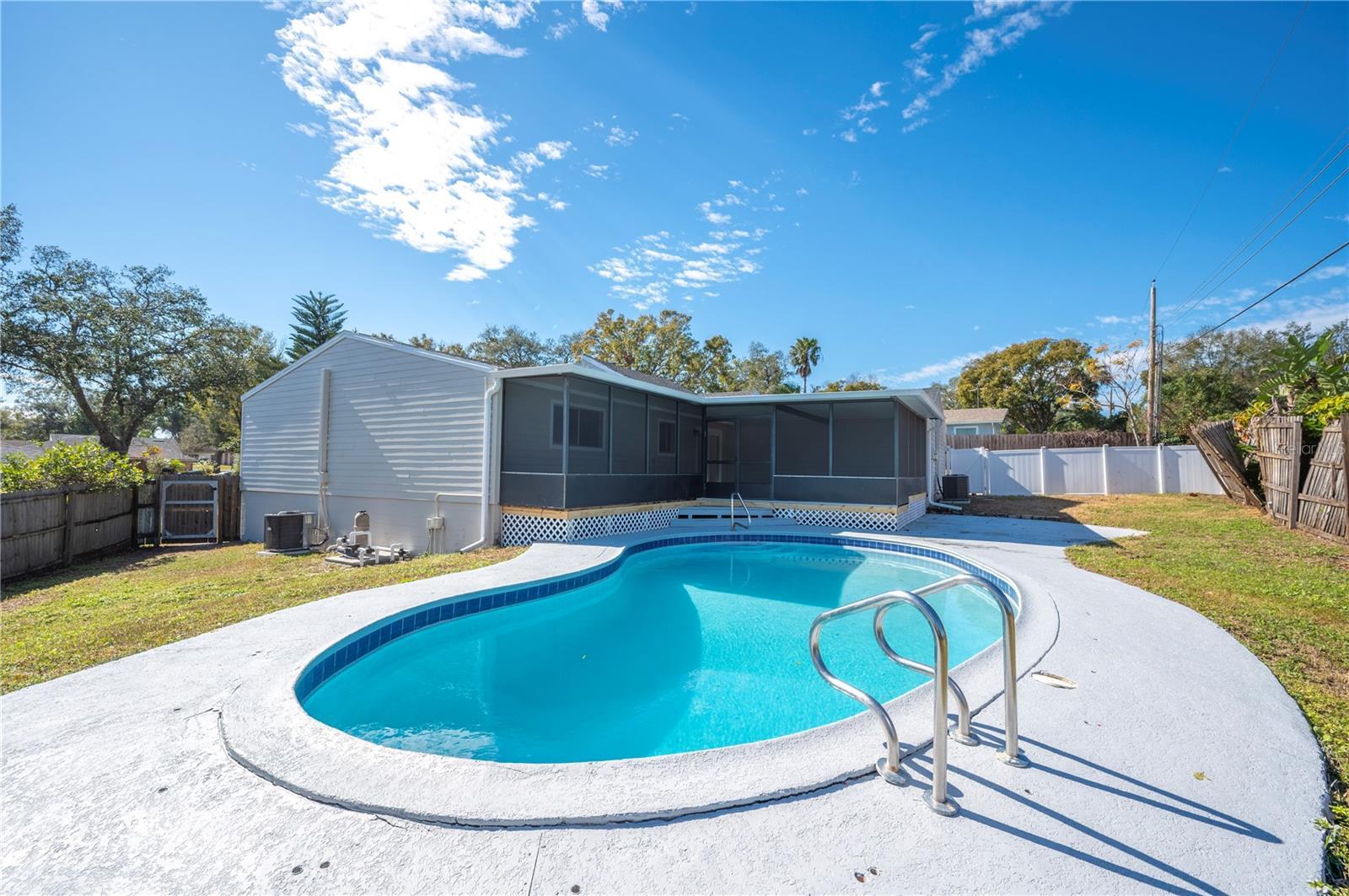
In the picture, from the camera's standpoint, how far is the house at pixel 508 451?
33.0ft

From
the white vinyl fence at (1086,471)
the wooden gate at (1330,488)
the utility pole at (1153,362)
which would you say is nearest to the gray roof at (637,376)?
the wooden gate at (1330,488)

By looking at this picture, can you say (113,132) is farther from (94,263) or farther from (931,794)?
(94,263)

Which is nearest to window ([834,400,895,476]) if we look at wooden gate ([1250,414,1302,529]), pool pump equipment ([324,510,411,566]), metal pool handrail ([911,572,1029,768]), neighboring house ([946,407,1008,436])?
wooden gate ([1250,414,1302,529])

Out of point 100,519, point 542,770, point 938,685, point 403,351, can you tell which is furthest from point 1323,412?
point 100,519

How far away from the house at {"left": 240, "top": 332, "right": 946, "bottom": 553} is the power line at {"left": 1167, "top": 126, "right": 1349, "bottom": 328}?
24.1 ft

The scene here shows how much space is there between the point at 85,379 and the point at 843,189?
98.4 feet

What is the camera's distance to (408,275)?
61.9ft

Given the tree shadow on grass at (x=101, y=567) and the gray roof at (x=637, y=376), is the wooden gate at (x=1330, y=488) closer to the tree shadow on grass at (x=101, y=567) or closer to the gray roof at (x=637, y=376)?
the gray roof at (x=637, y=376)

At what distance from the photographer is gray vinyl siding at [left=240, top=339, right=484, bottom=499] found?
33.9 ft

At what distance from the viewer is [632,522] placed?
11242 millimetres

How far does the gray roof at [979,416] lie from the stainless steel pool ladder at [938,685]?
102 feet

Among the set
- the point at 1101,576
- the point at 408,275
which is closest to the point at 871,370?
the point at 408,275

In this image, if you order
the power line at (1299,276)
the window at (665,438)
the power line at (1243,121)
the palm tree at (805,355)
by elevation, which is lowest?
the window at (665,438)

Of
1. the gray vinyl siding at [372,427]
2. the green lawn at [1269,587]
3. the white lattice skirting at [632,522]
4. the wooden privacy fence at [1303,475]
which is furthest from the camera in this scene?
the gray vinyl siding at [372,427]
